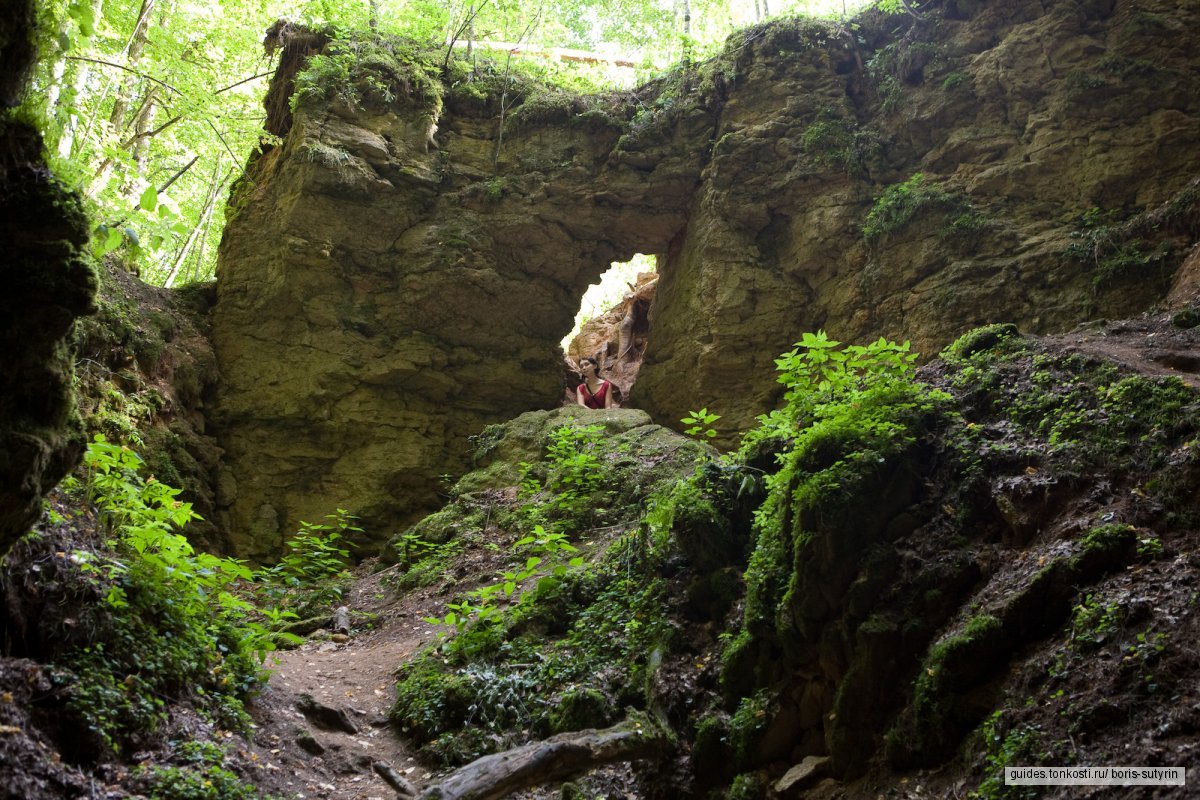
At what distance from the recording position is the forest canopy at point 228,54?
12.0 m

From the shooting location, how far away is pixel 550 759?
518 cm

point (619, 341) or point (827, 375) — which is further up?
point (619, 341)

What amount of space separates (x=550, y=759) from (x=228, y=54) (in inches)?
686

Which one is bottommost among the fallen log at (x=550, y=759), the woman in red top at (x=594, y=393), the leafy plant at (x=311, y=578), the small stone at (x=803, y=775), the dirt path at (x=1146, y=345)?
the small stone at (x=803, y=775)

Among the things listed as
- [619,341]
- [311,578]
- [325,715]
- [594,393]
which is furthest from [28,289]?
[619,341]

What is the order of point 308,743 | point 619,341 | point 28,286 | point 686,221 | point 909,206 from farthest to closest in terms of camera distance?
point 619,341
point 686,221
point 909,206
point 308,743
point 28,286

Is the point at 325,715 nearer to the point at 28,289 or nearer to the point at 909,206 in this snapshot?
the point at 28,289

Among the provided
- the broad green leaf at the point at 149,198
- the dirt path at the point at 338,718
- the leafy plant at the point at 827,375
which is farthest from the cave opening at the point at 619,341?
the broad green leaf at the point at 149,198

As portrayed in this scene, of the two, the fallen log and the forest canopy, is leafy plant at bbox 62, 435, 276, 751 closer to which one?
the fallen log

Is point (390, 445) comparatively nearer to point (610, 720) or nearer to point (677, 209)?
point (677, 209)

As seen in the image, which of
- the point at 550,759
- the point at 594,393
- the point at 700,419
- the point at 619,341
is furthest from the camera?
the point at 619,341

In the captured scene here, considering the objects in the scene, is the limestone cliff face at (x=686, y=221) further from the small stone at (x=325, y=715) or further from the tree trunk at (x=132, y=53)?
the small stone at (x=325, y=715)

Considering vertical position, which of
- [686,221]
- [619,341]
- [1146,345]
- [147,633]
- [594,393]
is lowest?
[147,633]

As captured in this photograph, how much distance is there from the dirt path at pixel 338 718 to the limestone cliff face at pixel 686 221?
495 centimetres
